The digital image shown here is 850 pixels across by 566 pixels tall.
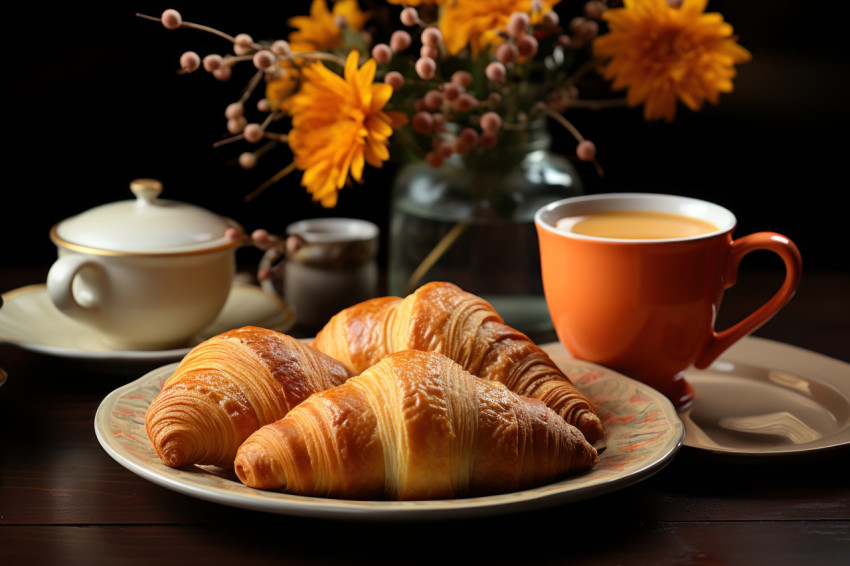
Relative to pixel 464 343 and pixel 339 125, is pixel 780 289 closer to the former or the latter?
pixel 464 343

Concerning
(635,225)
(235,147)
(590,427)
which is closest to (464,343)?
(590,427)

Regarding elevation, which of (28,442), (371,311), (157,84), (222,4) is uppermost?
(222,4)

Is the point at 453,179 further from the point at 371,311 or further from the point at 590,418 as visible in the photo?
the point at 590,418

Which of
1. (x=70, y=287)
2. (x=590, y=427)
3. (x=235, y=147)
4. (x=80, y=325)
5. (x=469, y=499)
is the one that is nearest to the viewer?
(x=469, y=499)

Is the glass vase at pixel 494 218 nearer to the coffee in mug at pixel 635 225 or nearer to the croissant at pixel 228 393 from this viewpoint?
the coffee in mug at pixel 635 225

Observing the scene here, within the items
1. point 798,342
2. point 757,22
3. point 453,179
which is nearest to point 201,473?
point 453,179

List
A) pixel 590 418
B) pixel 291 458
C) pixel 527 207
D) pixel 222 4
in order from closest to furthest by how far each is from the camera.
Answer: pixel 291 458
pixel 590 418
pixel 527 207
pixel 222 4

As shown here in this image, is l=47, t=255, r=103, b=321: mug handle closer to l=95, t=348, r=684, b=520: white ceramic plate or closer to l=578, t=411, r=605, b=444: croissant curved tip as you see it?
l=95, t=348, r=684, b=520: white ceramic plate

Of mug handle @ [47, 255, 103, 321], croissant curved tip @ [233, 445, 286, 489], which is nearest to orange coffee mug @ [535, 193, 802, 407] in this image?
croissant curved tip @ [233, 445, 286, 489]
